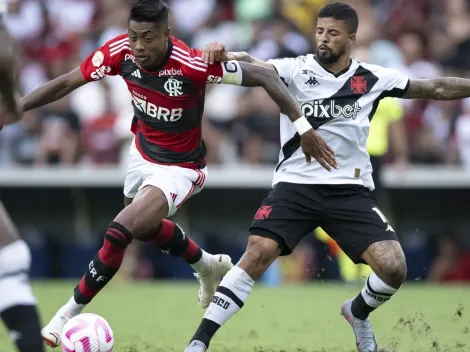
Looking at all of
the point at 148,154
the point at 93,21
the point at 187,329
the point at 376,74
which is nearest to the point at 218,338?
the point at 187,329

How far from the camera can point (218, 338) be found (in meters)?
9.05

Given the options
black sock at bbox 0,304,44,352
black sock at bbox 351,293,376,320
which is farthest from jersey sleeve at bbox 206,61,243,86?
black sock at bbox 0,304,44,352

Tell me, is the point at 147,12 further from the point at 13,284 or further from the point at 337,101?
the point at 13,284

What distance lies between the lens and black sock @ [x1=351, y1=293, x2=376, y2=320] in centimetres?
775

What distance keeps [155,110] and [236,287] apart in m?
1.79

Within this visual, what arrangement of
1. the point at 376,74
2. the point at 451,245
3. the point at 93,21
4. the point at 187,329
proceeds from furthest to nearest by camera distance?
the point at 93,21 → the point at 451,245 → the point at 187,329 → the point at 376,74

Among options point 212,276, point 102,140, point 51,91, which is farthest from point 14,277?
point 102,140

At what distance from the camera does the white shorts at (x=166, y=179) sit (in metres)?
7.96

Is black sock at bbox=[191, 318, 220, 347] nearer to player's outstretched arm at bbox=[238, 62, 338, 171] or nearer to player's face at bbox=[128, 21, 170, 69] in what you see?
player's outstretched arm at bbox=[238, 62, 338, 171]

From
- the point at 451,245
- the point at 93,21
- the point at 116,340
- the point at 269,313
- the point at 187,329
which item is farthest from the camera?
the point at 93,21

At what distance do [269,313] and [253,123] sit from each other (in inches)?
200

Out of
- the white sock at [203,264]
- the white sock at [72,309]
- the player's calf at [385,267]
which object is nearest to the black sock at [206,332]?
the white sock at [72,309]

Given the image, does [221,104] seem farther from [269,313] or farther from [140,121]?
[140,121]

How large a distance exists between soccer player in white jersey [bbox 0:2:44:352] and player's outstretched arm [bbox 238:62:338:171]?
2335 millimetres
